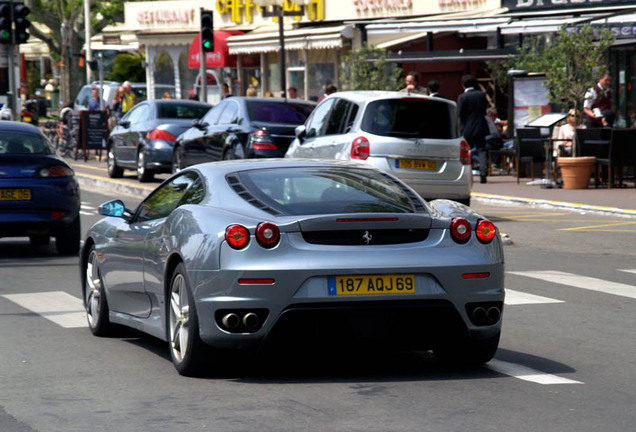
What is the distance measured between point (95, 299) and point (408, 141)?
843 cm

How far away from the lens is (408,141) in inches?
682

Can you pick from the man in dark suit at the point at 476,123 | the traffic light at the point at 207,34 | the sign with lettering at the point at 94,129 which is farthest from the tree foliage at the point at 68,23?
the man in dark suit at the point at 476,123

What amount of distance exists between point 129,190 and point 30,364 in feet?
56.5

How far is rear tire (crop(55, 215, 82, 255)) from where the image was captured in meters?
15.0

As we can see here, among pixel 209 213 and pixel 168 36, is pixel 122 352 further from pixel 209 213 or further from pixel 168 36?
pixel 168 36

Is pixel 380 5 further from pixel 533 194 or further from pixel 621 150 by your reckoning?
pixel 533 194

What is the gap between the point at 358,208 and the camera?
24.7ft

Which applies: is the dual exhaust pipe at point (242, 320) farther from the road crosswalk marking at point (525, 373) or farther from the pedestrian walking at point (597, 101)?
the pedestrian walking at point (597, 101)

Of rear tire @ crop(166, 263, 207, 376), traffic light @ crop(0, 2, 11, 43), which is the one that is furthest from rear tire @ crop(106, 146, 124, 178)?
rear tire @ crop(166, 263, 207, 376)

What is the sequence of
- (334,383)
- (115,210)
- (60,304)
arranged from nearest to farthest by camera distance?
(334,383), (115,210), (60,304)

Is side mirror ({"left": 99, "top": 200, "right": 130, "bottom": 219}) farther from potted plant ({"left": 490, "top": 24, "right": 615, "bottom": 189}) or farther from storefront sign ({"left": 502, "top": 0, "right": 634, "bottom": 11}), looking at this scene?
storefront sign ({"left": 502, "top": 0, "right": 634, "bottom": 11})

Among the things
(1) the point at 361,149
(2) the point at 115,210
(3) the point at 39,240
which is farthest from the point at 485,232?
(3) the point at 39,240

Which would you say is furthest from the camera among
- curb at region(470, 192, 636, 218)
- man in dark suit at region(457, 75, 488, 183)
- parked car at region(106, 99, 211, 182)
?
parked car at region(106, 99, 211, 182)

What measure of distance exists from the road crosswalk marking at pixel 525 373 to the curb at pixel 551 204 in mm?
11335
